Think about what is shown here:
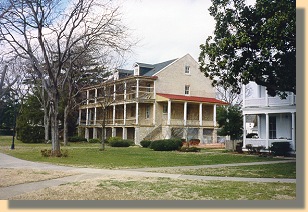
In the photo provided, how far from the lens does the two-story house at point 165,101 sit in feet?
99.6

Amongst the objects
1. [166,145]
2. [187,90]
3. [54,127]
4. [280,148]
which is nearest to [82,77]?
[187,90]

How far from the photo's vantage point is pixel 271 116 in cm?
2203

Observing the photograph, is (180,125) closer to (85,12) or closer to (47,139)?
(47,139)

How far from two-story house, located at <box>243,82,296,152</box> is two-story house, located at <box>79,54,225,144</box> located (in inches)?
324

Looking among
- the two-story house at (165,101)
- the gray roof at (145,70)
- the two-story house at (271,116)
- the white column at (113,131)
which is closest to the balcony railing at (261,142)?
the two-story house at (271,116)

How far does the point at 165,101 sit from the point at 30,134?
12156 mm

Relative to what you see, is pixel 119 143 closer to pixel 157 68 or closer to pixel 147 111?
pixel 147 111

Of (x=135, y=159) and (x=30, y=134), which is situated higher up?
(x=30, y=134)

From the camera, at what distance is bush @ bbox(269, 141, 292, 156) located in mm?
19078

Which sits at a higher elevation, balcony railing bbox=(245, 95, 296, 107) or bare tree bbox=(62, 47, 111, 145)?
bare tree bbox=(62, 47, 111, 145)

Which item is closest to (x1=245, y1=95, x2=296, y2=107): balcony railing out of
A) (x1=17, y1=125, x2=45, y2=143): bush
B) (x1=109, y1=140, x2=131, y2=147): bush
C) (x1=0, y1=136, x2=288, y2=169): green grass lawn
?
(x1=0, y1=136, x2=288, y2=169): green grass lawn

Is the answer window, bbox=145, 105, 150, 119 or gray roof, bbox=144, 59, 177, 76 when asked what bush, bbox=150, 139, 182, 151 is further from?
window, bbox=145, 105, 150, 119

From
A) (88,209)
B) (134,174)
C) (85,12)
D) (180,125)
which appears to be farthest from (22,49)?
(180,125)

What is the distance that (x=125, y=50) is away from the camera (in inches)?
638
